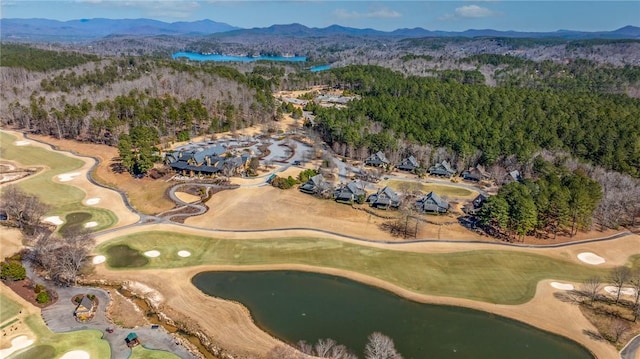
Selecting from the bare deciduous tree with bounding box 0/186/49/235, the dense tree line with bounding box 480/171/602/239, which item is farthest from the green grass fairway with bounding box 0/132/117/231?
the dense tree line with bounding box 480/171/602/239

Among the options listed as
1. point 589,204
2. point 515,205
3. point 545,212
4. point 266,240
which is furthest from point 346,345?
point 589,204

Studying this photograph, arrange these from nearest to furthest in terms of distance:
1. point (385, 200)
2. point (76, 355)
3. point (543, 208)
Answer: point (76, 355) < point (543, 208) < point (385, 200)

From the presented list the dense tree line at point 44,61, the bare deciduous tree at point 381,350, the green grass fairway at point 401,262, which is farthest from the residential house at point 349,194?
the dense tree line at point 44,61

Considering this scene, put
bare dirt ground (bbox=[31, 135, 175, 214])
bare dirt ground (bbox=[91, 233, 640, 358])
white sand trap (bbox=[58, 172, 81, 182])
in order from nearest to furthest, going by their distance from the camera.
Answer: bare dirt ground (bbox=[91, 233, 640, 358]) < bare dirt ground (bbox=[31, 135, 175, 214]) < white sand trap (bbox=[58, 172, 81, 182])

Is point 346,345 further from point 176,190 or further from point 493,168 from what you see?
point 493,168

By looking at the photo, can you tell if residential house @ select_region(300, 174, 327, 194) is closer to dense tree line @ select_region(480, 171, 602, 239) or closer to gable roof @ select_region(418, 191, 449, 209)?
gable roof @ select_region(418, 191, 449, 209)

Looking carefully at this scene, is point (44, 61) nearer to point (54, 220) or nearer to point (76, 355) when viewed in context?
point (54, 220)

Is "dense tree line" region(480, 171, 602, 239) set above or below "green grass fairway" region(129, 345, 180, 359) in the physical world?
above

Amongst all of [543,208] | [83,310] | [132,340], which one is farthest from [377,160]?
[83,310]
